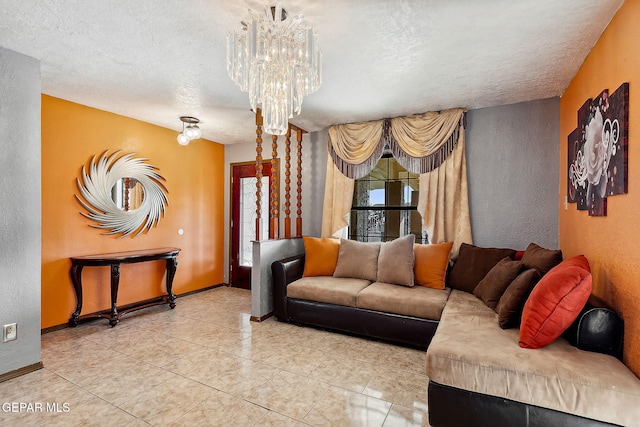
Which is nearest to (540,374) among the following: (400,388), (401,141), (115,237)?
(400,388)

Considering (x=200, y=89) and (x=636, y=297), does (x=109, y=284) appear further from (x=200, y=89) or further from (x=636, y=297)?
(x=636, y=297)

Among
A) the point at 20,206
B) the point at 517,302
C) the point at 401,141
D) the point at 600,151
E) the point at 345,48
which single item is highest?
the point at 345,48

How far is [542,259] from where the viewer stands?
2.22 meters

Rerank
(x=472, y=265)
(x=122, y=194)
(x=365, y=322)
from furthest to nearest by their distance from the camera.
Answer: (x=122, y=194), (x=472, y=265), (x=365, y=322)

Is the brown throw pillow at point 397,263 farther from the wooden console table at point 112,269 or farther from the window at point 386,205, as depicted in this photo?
the wooden console table at point 112,269

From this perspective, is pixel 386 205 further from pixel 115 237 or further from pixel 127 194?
pixel 115 237

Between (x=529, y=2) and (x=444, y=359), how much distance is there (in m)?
2.06

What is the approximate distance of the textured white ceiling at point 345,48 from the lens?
69.6 inches

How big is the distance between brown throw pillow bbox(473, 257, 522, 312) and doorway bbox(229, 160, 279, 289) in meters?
3.28

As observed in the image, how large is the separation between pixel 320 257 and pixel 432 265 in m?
1.26

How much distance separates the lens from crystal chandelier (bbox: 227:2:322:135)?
180 centimetres

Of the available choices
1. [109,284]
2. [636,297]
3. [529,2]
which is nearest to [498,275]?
[636,297]

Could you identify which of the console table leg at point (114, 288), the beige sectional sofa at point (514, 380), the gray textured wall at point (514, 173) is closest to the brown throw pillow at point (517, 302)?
the beige sectional sofa at point (514, 380)

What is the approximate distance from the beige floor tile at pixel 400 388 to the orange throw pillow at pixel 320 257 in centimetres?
144
